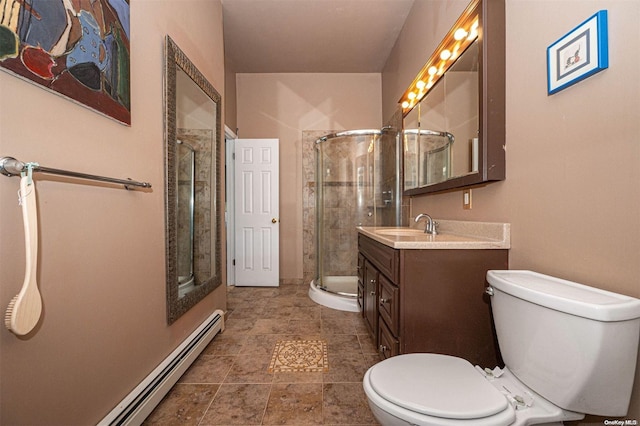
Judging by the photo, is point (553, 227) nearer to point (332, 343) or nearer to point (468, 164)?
point (468, 164)

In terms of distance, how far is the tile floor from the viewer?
137cm

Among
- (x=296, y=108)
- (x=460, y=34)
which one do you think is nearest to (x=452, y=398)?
(x=460, y=34)

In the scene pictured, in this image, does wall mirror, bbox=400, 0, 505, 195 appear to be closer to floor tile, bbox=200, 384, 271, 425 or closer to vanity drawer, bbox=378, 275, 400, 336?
vanity drawer, bbox=378, 275, 400, 336

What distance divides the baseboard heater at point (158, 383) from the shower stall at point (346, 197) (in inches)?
55.6

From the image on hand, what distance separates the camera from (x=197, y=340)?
1.86m

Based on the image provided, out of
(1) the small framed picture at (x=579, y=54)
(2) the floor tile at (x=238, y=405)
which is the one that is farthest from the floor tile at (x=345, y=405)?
(1) the small framed picture at (x=579, y=54)

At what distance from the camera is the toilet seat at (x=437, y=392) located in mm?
792

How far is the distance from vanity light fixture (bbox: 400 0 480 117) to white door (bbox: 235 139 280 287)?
1.95 metres

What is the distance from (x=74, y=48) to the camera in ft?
3.22

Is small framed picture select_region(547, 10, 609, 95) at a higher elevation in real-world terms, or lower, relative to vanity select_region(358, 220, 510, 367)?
higher

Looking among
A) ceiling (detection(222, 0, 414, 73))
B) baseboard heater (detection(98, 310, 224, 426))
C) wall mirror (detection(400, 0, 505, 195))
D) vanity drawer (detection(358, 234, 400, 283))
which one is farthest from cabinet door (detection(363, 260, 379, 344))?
ceiling (detection(222, 0, 414, 73))

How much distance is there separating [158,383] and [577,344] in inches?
69.2

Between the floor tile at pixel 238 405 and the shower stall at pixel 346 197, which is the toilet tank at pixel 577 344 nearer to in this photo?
the floor tile at pixel 238 405

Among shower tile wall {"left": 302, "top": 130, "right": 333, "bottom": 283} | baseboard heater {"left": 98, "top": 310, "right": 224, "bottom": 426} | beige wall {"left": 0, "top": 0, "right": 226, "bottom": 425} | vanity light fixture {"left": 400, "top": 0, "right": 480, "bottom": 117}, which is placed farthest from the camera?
shower tile wall {"left": 302, "top": 130, "right": 333, "bottom": 283}
